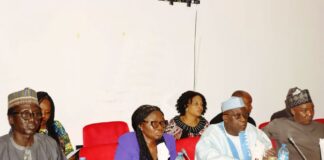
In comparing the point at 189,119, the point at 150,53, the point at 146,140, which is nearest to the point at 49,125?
the point at 146,140

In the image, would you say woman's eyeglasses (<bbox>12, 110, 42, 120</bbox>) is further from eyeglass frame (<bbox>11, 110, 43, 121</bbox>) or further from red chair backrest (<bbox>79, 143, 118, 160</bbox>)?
red chair backrest (<bbox>79, 143, 118, 160</bbox>)

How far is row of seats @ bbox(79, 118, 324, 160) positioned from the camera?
3247 millimetres

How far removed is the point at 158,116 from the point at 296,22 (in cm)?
412

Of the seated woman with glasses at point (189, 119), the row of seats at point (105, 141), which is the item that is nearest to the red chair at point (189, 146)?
the row of seats at point (105, 141)

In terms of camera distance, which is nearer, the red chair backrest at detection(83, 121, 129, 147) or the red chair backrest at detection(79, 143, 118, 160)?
the red chair backrest at detection(79, 143, 118, 160)

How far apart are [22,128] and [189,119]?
242 cm

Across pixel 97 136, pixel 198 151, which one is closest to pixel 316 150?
pixel 198 151

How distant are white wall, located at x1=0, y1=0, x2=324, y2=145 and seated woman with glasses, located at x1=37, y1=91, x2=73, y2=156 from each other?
74 centimetres

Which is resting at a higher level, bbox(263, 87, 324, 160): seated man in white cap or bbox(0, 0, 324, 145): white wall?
bbox(0, 0, 324, 145): white wall

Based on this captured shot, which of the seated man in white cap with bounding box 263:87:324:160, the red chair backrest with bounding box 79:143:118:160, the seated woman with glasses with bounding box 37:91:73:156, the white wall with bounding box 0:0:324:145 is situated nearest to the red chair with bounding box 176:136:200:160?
the red chair backrest with bounding box 79:143:118:160

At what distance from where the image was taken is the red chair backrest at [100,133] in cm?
425

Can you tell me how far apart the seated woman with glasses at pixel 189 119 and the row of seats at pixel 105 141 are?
59 cm

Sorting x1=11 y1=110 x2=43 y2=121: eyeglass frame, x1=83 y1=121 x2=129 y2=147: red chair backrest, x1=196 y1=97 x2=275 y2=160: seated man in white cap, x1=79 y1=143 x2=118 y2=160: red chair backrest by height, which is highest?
x1=11 y1=110 x2=43 y2=121: eyeglass frame

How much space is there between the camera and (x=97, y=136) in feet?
14.1
